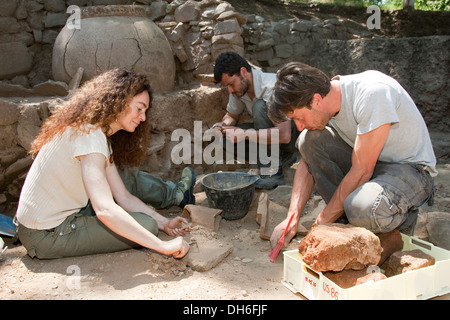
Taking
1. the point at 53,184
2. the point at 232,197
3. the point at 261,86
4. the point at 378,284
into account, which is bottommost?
the point at 232,197

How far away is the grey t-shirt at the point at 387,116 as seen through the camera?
7.12 ft

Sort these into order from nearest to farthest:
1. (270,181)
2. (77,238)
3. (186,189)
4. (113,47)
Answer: (77,238) < (186,189) < (270,181) < (113,47)

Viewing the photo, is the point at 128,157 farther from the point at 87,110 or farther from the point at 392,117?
the point at 392,117

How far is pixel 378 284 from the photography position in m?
1.80

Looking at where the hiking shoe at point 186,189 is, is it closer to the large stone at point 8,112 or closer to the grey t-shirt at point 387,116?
the grey t-shirt at point 387,116

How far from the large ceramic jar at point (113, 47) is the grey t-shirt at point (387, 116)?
8.89 ft

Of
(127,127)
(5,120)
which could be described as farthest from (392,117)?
(5,120)

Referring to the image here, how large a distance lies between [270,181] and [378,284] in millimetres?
1926

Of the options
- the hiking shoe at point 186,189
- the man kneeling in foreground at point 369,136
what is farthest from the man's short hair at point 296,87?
the hiking shoe at point 186,189

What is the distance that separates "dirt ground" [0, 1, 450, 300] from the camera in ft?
6.77

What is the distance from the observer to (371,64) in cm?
554

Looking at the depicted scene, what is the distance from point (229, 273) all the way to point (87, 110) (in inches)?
49.7

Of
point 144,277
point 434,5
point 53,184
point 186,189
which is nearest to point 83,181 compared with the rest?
point 53,184

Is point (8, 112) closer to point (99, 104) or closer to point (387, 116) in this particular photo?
point (99, 104)
